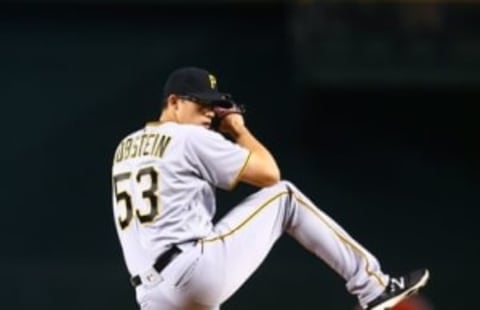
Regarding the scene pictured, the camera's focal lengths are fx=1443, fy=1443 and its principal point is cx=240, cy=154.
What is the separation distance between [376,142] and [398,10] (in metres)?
0.88

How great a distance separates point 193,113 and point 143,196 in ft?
1.14

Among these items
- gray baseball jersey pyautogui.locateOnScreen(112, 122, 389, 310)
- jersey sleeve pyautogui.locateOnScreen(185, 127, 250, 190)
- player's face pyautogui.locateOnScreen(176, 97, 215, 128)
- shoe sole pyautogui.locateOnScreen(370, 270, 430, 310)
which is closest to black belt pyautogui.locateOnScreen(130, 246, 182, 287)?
gray baseball jersey pyautogui.locateOnScreen(112, 122, 389, 310)

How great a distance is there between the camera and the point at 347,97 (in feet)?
29.9

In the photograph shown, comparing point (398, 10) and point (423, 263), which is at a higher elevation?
point (398, 10)

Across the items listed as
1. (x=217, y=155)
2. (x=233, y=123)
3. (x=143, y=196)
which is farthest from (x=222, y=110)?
(x=143, y=196)

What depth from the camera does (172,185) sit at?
488cm

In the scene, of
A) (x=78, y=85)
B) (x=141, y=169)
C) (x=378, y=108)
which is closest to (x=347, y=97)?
(x=378, y=108)

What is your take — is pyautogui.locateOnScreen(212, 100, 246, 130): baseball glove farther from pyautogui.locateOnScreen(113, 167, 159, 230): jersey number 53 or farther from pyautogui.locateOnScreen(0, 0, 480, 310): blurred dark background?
pyautogui.locateOnScreen(0, 0, 480, 310): blurred dark background

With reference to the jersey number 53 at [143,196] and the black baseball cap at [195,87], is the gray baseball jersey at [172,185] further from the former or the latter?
the black baseball cap at [195,87]

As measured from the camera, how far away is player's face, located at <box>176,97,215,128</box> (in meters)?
5.00

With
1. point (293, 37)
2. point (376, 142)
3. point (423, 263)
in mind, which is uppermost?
point (293, 37)

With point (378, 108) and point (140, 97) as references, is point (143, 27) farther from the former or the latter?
point (378, 108)

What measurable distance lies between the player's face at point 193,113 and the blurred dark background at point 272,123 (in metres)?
3.64

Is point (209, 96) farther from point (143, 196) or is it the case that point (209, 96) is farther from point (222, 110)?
point (143, 196)
